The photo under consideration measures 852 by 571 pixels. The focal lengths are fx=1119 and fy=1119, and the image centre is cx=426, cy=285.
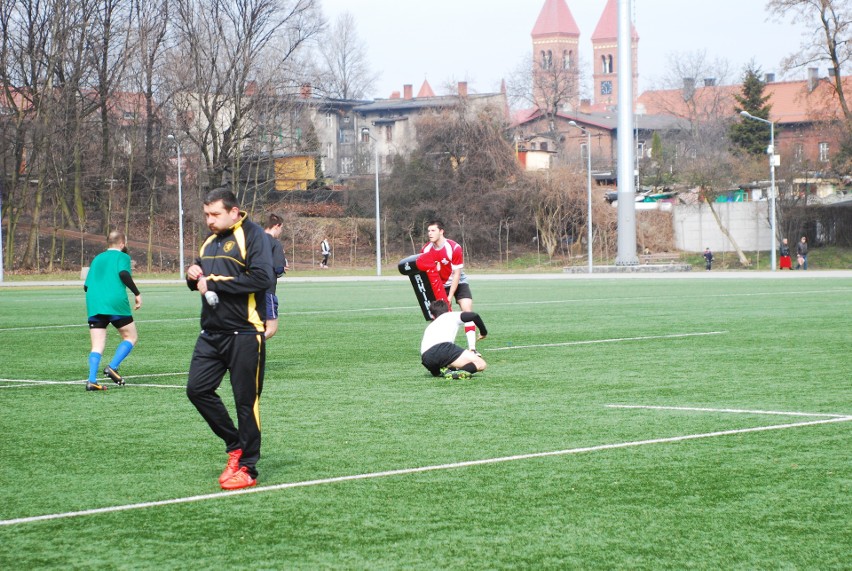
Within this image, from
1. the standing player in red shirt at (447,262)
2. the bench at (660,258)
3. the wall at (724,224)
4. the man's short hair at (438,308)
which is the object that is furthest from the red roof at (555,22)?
the man's short hair at (438,308)

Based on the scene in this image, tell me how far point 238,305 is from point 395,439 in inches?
87.0

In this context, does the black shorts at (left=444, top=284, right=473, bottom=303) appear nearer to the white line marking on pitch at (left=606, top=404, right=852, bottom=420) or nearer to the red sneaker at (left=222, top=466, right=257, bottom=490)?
the white line marking on pitch at (left=606, top=404, right=852, bottom=420)

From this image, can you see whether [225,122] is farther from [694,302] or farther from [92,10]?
[694,302]

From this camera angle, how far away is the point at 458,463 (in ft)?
24.8

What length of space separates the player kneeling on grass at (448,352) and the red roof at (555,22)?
174 meters

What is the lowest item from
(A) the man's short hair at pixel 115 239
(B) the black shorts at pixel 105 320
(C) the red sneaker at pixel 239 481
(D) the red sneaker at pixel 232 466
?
(C) the red sneaker at pixel 239 481

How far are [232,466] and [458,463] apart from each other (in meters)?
1.55

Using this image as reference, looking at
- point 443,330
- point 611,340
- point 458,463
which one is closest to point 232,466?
point 458,463

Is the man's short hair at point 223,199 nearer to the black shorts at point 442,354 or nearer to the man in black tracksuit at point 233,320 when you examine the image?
the man in black tracksuit at point 233,320

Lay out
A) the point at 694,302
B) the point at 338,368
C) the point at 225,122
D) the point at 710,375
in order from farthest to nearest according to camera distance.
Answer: the point at 225,122
the point at 694,302
the point at 338,368
the point at 710,375

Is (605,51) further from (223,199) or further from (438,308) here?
(223,199)

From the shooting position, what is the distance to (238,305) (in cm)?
691

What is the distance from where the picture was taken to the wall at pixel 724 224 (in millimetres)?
62094

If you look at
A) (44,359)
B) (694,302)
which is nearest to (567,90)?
(694,302)
